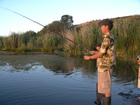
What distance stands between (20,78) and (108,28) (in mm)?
4377

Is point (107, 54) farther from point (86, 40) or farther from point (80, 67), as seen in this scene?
point (86, 40)

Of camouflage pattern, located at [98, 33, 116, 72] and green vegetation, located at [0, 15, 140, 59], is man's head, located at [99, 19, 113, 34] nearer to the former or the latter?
camouflage pattern, located at [98, 33, 116, 72]

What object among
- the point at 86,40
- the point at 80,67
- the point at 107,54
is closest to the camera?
the point at 107,54

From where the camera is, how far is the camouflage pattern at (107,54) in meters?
3.35

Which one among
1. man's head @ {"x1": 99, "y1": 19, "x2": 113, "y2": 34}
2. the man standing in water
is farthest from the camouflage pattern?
man's head @ {"x1": 99, "y1": 19, "x2": 113, "y2": 34}

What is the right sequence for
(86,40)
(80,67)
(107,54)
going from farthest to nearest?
1. (86,40)
2. (80,67)
3. (107,54)

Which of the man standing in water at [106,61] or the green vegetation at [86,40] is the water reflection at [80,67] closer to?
the green vegetation at [86,40]

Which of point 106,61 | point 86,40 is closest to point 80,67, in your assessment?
point 106,61

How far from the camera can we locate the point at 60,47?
25.3m

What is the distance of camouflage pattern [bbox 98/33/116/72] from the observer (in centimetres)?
335

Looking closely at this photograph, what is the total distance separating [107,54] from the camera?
11.2 ft

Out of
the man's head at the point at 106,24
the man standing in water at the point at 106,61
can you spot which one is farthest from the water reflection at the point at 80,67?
the man's head at the point at 106,24

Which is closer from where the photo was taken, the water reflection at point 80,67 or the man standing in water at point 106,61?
the man standing in water at point 106,61

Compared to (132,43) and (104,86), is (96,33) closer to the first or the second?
(132,43)
